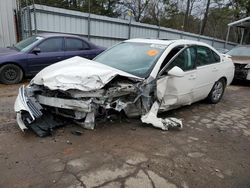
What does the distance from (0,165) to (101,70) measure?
75.3 inches

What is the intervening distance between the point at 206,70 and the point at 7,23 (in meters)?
9.09

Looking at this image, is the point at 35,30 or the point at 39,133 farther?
the point at 35,30

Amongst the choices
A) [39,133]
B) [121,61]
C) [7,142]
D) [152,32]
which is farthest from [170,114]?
[152,32]

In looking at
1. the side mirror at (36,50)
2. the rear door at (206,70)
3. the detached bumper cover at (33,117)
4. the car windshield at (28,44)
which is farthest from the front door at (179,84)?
the car windshield at (28,44)

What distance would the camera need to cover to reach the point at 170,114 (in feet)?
16.3

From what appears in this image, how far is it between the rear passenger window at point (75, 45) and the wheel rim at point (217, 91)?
14.7ft

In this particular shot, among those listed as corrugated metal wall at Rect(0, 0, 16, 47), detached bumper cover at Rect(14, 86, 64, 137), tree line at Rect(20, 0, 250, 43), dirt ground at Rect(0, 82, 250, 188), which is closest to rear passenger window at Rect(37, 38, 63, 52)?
dirt ground at Rect(0, 82, 250, 188)

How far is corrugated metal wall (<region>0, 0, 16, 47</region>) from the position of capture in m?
10.5

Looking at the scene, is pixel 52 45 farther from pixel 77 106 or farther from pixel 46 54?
pixel 77 106

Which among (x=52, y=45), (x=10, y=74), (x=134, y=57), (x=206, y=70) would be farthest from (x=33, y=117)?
(x=52, y=45)

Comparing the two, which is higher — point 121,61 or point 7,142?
point 121,61

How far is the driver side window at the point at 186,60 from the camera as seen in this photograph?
15.3 feet

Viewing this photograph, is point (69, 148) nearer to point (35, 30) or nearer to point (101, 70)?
point (101, 70)

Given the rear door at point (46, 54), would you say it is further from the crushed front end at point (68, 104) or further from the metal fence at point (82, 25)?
the crushed front end at point (68, 104)
